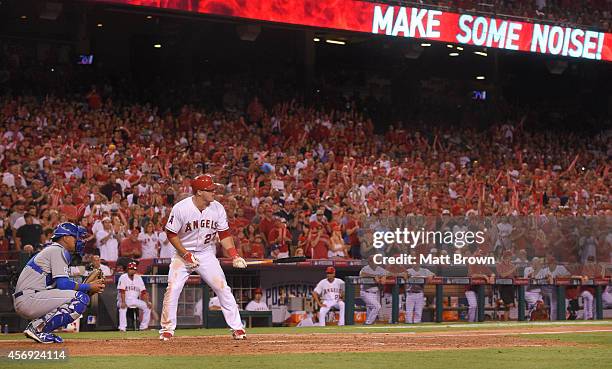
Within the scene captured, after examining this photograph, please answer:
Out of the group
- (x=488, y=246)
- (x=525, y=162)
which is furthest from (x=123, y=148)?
(x=525, y=162)

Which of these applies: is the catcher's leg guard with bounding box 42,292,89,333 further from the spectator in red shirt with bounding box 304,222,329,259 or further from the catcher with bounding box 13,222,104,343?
the spectator in red shirt with bounding box 304,222,329,259

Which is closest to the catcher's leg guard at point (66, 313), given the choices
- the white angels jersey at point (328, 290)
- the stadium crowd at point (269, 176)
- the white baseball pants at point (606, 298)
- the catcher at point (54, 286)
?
the catcher at point (54, 286)

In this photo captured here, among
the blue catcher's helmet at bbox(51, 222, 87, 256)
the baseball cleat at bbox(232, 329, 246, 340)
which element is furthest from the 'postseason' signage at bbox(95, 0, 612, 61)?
the blue catcher's helmet at bbox(51, 222, 87, 256)

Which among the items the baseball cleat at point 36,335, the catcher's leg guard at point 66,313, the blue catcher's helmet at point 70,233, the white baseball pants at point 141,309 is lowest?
the white baseball pants at point 141,309

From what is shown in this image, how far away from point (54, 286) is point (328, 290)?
8.26 m

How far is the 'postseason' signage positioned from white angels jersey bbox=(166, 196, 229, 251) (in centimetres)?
1270

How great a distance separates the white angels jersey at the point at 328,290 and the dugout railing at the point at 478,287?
0.18 metres

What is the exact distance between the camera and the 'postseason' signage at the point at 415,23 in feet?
85.4

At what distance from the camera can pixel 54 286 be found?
1134 cm

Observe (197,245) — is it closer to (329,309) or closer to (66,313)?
(66,313)

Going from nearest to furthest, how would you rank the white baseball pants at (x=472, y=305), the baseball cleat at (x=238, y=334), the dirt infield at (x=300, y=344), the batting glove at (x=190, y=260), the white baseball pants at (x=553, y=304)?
the dirt infield at (x=300, y=344)
the batting glove at (x=190, y=260)
the baseball cleat at (x=238, y=334)
the white baseball pants at (x=472, y=305)
the white baseball pants at (x=553, y=304)

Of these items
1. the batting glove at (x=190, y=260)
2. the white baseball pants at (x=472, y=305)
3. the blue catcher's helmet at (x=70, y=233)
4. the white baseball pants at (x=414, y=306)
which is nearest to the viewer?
Answer: the blue catcher's helmet at (x=70, y=233)

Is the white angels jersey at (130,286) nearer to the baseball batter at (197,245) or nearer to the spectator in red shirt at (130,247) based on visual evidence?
the spectator in red shirt at (130,247)

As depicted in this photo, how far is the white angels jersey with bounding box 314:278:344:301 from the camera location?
Result: 748 inches
